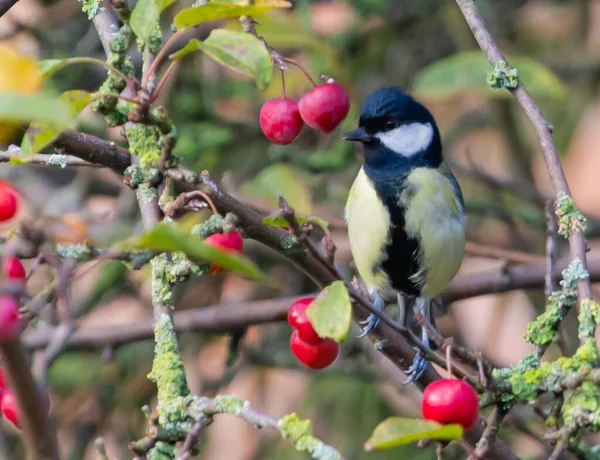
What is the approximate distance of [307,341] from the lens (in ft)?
3.27

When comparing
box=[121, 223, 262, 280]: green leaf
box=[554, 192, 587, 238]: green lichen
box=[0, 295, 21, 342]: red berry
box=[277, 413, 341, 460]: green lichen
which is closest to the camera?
box=[0, 295, 21, 342]: red berry

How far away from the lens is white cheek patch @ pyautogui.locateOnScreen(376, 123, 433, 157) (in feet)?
6.04

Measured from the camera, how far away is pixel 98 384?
2338 millimetres

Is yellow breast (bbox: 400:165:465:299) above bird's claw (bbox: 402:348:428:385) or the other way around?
the other way around

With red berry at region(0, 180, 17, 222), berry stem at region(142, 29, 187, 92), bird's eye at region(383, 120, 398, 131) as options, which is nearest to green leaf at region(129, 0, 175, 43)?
berry stem at region(142, 29, 187, 92)

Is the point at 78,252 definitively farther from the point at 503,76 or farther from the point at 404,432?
the point at 503,76

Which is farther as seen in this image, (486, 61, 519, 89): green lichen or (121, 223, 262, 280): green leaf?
(486, 61, 519, 89): green lichen

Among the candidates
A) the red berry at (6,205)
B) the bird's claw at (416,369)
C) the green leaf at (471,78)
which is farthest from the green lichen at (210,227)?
the green leaf at (471,78)

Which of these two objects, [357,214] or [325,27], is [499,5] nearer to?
[325,27]

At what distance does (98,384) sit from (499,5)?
5.35ft

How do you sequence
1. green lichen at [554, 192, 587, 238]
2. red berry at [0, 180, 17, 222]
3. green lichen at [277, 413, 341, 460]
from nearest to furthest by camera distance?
green lichen at [277, 413, 341, 460] → red berry at [0, 180, 17, 222] → green lichen at [554, 192, 587, 238]

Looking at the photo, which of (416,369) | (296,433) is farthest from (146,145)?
(416,369)

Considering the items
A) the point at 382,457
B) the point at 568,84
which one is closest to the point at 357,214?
the point at 382,457

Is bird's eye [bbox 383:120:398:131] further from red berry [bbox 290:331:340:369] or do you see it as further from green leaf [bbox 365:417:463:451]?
green leaf [bbox 365:417:463:451]
